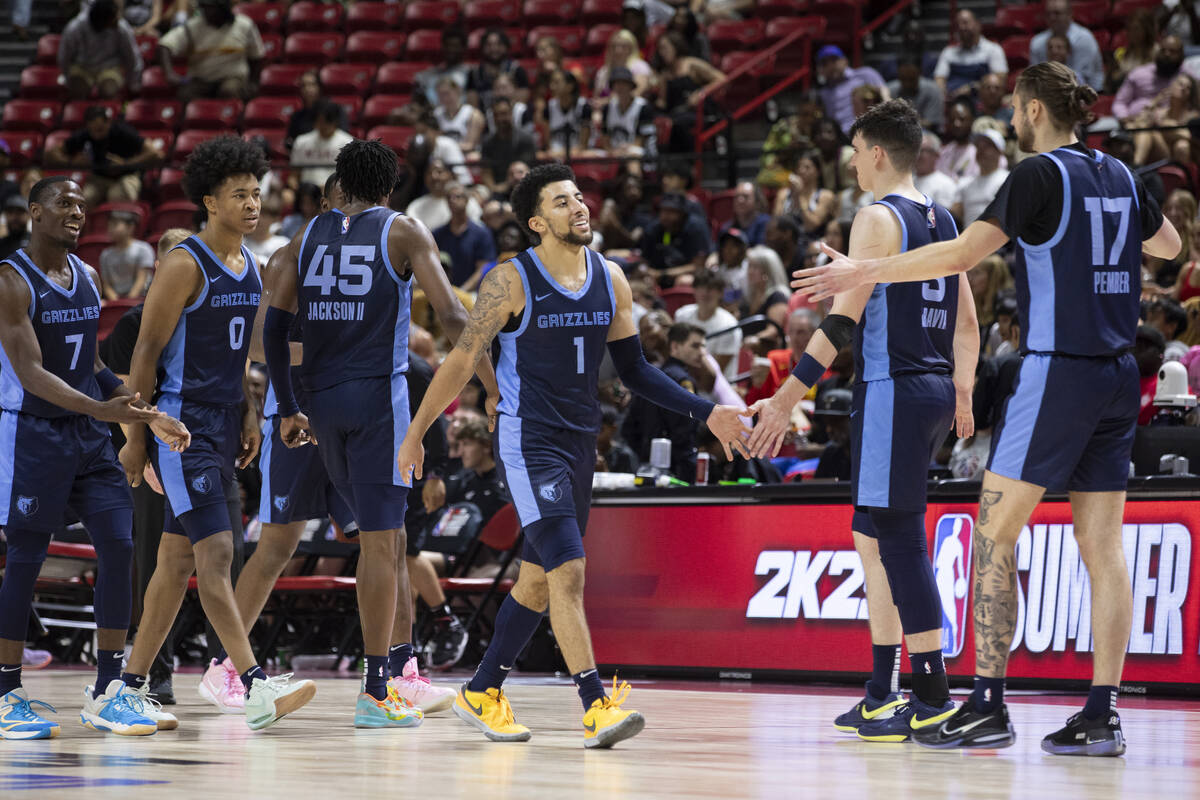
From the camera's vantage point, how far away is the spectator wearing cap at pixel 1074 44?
1348cm

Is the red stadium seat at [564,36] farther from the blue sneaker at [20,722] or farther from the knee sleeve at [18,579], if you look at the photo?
the blue sneaker at [20,722]

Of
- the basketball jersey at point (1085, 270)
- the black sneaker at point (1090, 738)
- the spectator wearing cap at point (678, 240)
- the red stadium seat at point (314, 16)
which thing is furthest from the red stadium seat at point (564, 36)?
the black sneaker at point (1090, 738)

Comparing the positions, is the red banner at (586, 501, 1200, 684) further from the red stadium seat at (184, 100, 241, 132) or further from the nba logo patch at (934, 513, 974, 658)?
the red stadium seat at (184, 100, 241, 132)

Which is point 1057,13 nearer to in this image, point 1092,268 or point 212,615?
point 1092,268

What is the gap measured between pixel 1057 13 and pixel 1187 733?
373 inches

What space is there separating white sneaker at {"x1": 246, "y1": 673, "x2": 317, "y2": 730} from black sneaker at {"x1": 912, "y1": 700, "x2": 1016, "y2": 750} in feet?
7.37

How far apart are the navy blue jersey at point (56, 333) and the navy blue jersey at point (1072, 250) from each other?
3328 millimetres

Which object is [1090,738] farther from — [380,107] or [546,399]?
[380,107]

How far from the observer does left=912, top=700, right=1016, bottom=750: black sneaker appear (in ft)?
15.8

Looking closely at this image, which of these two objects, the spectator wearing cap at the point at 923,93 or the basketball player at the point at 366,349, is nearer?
the basketball player at the point at 366,349

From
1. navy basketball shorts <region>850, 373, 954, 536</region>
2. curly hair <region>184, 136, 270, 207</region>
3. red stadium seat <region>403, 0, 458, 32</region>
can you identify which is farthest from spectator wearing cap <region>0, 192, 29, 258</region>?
navy basketball shorts <region>850, 373, 954, 536</region>

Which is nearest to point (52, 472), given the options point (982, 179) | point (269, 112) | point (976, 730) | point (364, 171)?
point (364, 171)

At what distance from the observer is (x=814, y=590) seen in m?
7.80

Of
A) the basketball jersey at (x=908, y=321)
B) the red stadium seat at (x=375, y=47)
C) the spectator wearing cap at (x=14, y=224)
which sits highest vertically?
the red stadium seat at (x=375, y=47)
